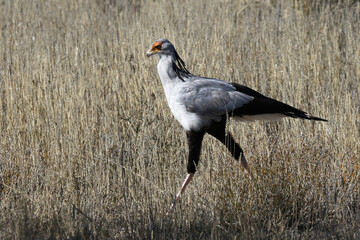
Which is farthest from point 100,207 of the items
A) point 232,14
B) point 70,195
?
point 232,14

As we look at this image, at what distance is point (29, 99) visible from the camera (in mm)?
5531

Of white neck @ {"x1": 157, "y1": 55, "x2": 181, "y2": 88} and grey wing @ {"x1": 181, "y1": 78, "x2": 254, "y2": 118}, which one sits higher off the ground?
white neck @ {"x1": 157, "y1": 55, "x2": 181, "y2": 88}

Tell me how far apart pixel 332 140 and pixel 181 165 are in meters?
1.38

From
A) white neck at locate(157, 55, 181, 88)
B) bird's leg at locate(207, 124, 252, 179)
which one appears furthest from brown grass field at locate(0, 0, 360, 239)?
white neck at locate(157, 55, 181, 88)

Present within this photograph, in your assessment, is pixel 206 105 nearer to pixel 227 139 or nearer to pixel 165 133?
pixel 227 139

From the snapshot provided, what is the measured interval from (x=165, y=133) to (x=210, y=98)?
0.93 meters

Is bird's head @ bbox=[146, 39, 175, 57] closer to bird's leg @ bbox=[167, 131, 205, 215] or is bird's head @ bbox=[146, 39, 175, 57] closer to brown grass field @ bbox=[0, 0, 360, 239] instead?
brown grass field @ bbox=[0, 0, 360, 239]

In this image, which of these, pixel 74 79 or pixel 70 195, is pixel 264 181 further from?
pixel 74 79

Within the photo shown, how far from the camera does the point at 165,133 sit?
507cm

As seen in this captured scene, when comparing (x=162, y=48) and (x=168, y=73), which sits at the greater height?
(x=162, y=48)

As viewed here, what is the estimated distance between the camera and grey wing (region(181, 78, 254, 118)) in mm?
4238

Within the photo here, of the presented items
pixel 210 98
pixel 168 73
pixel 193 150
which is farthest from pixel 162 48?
pixel 193 150

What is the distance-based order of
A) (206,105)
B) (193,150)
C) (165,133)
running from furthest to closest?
(165,133)
(193,150)
(206,105)

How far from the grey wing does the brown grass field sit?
36 cm
